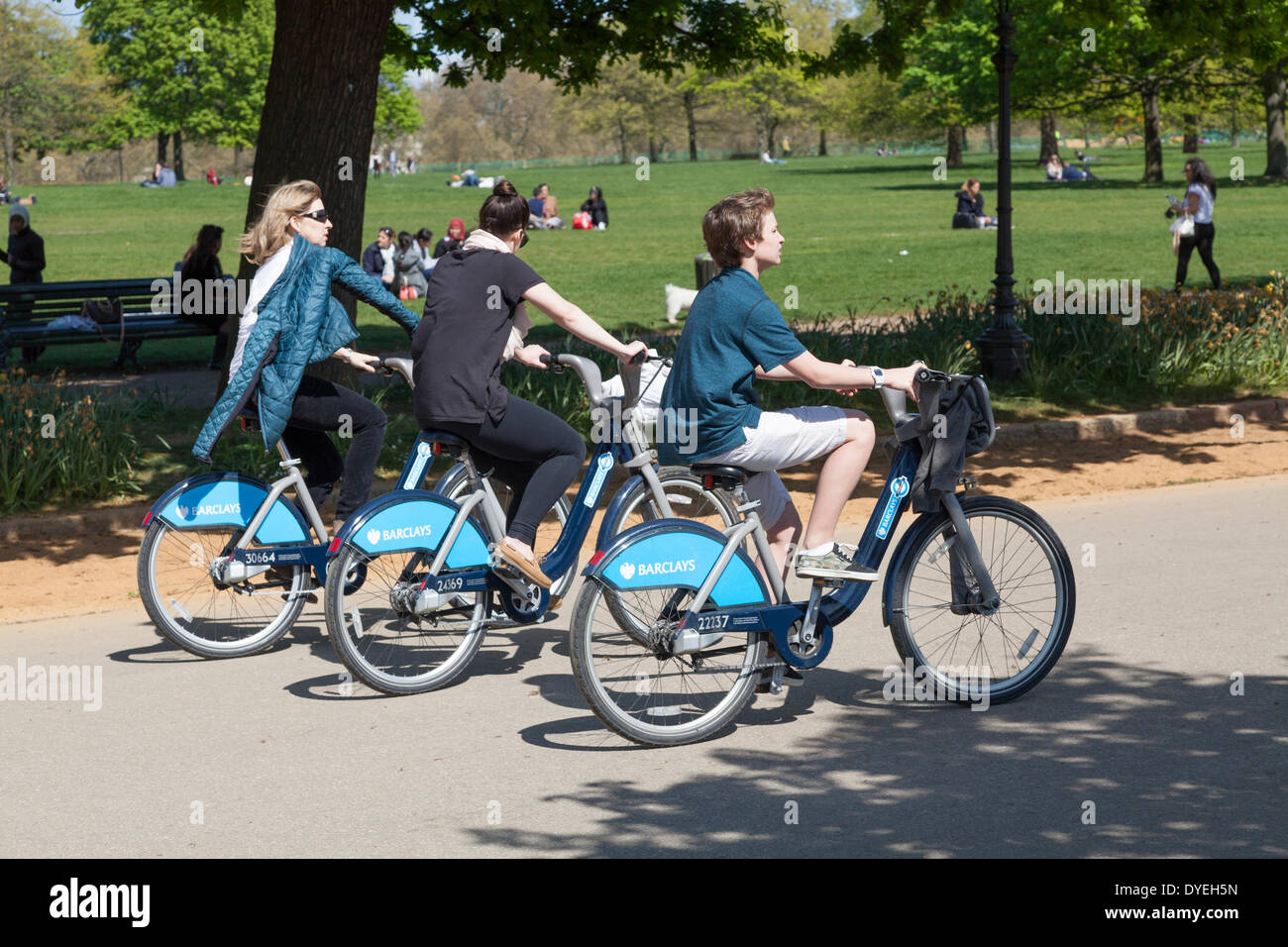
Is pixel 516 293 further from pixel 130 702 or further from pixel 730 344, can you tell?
pixel 130 702

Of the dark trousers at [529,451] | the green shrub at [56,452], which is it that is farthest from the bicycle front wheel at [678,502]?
the green shrub at [56,452]

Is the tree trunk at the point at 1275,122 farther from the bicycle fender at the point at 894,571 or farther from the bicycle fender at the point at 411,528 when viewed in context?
the bicycle fender at the point at 411,528

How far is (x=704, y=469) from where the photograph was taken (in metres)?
5.70

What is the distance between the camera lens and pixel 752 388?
18.6 ft

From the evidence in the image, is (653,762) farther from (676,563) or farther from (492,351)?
(492,351)

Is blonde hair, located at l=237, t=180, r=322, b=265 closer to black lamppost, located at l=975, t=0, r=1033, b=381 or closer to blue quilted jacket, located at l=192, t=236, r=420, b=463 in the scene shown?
blue quilted jacket, located at l=192, t=236, r=420, b=463

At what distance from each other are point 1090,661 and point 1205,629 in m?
0.75

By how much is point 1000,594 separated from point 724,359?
146 centimetres

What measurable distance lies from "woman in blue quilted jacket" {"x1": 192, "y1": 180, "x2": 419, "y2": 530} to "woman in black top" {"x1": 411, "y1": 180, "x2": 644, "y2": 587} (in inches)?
18.6

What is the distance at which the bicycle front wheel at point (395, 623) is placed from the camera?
608cm

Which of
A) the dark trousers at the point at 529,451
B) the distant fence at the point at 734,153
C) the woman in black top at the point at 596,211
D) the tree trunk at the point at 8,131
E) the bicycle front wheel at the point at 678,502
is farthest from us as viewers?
the distant fence at the point at 734,153

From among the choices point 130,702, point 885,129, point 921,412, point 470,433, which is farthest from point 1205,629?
point 885,129

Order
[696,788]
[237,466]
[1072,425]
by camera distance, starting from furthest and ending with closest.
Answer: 1. [1072,425]
2. [237,466]
3. [696,788]

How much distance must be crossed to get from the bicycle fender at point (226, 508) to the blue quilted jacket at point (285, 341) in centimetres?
15
